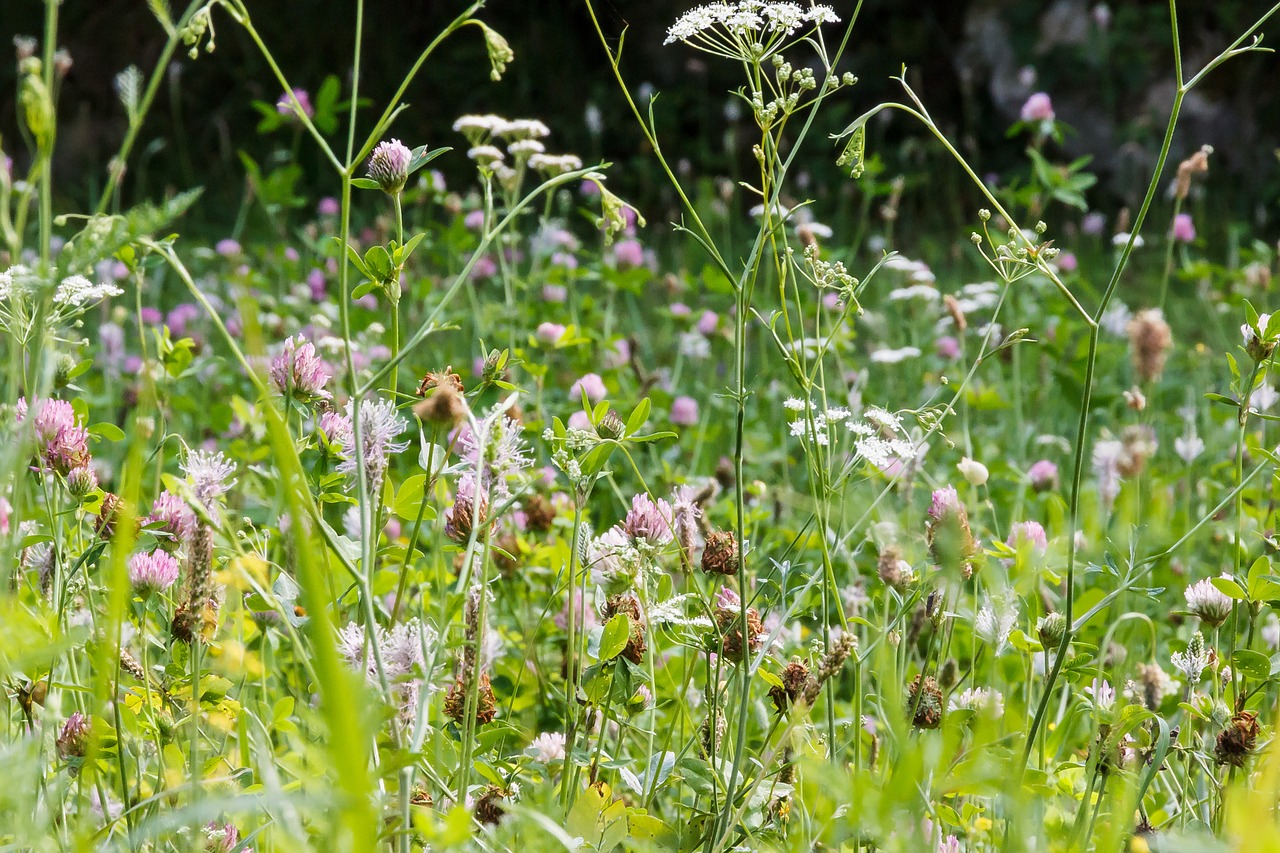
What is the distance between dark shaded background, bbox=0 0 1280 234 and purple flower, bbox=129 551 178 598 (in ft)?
10.9

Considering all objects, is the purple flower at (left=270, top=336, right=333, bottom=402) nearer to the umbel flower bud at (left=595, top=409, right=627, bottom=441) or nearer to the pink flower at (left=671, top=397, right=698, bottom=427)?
the umbel flower bud at (left=595, top=409, right=627, bottom=441)

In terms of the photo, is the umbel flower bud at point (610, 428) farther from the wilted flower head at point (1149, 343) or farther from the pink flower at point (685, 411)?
the pink flower at point (685, 411)

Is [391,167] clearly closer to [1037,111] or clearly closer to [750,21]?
[750,21]

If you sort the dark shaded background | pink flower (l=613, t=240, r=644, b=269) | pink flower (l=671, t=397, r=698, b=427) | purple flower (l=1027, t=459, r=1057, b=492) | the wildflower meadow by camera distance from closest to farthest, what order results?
the wildflower meadow, purple flower (l=1027, t=459, r=1057, b=492), pink flower (l=671, t=397, r=698, b=427), pink flower (l=613, t=240, r=644, b=269), the dark shaded background

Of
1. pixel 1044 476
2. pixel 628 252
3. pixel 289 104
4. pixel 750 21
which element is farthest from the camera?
pixel 628 252

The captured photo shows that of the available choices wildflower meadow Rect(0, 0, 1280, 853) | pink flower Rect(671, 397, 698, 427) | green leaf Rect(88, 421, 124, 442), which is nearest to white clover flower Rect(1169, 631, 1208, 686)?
wildflower meadow Rect(0, 0, 1280, 853)

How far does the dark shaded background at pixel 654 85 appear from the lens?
4418mm

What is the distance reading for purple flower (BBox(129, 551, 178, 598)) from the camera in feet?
2.59

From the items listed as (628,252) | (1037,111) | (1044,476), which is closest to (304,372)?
(1044,476)

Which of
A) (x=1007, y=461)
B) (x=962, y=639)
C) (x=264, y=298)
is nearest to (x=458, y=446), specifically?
(x=962, y=639)

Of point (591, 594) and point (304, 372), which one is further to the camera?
point (591, 594)

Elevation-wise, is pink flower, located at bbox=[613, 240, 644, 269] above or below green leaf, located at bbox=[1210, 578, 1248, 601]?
below

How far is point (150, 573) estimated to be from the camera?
0.80 meters

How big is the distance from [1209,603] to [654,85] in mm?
4617
